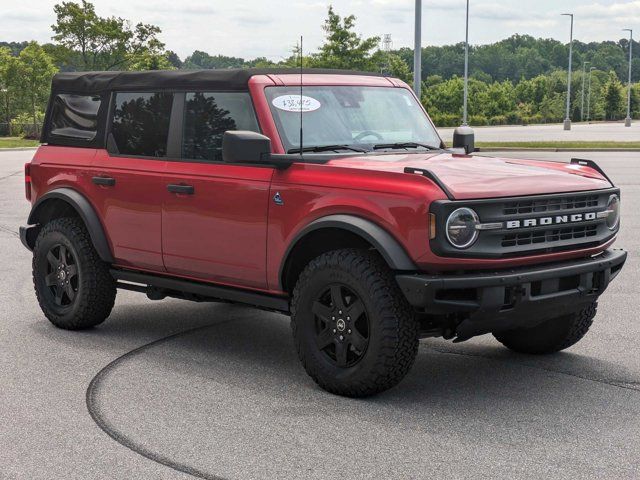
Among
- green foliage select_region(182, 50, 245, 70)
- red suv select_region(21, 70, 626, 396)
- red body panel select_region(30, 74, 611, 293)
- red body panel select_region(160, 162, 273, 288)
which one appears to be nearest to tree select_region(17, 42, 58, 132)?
green foliage select_region(182, 50, 245, 70)

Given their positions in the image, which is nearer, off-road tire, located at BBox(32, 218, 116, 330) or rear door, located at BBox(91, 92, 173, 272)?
rear door, located at BBox(91, 92, 173, 272)

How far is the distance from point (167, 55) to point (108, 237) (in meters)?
65.6

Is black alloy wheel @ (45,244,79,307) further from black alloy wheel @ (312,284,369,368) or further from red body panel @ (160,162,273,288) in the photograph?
black alloy wheel @ (312,284,369,368)

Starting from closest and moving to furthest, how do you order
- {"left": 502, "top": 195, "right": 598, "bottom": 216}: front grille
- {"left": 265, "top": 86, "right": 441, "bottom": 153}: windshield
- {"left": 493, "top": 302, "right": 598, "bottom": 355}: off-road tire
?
1. {"left": 502, "top": 195, "right": 598, "bottom": 216}: front grille
2. {"left": 265, "top": 86, "right": 441, "bottom": 153}: windshield
3. {"left": 493, "top": 302, "right": 598, "bottom": 355}: off-road tire

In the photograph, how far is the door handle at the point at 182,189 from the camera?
623cm

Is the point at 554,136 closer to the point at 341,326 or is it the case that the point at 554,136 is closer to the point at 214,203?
the point at 214,203

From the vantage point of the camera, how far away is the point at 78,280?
7090mm

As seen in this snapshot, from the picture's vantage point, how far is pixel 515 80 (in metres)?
176

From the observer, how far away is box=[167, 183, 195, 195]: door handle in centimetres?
623

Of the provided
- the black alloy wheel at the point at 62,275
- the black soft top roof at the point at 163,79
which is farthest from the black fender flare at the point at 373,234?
the black alloy wheel at the point at 62,275

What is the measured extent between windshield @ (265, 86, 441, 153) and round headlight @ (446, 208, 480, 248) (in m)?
1.28

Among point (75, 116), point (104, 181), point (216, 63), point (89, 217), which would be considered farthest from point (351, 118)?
point (216, 63)

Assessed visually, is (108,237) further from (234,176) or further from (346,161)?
(346,161)

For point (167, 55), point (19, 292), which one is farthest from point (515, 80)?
point (19, 292)
